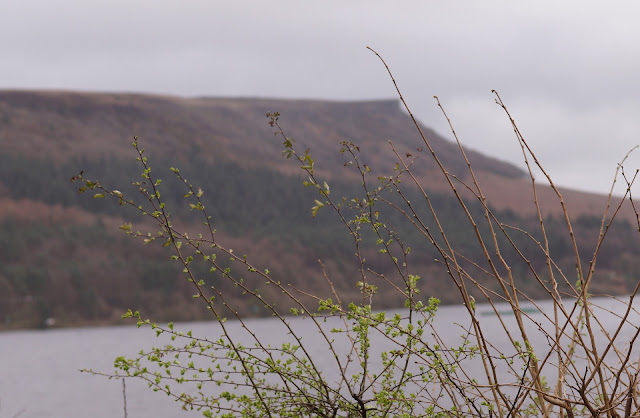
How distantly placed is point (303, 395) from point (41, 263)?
95.0 metres

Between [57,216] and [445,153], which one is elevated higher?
[445,153]

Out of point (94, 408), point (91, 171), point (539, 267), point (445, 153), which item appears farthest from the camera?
point (445, 153)

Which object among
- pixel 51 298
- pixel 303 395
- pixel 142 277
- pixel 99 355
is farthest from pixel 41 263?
pixel 303 395

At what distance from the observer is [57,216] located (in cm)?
9669

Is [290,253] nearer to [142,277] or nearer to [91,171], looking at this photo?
[142,277]

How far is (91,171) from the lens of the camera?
3885 inches

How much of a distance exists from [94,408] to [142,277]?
69888mm

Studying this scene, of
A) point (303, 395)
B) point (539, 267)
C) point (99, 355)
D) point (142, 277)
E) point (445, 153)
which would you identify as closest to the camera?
point (303, 395)

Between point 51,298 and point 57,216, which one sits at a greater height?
point 57,216

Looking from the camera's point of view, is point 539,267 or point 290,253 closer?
point 539,267

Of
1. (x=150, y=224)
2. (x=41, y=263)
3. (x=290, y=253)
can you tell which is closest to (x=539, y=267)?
(x=290, y=253)

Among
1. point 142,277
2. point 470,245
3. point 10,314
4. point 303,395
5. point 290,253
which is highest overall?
point 303,395

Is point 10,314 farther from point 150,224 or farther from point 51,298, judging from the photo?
point 150,224

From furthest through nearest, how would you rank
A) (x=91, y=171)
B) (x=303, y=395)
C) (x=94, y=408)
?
(x=91, y=171) → (x=94, y=408) → (x=303, y=395)
